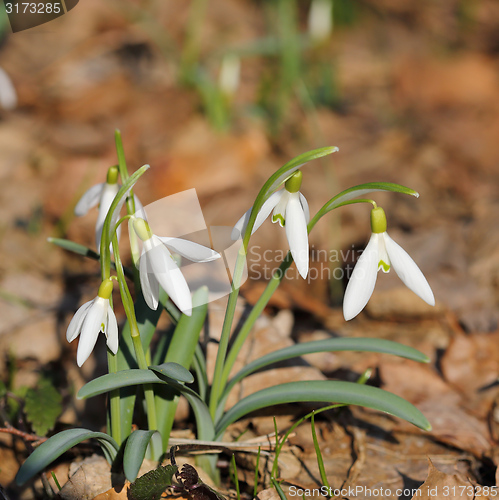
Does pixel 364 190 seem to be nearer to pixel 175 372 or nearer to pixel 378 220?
pixel 378 220

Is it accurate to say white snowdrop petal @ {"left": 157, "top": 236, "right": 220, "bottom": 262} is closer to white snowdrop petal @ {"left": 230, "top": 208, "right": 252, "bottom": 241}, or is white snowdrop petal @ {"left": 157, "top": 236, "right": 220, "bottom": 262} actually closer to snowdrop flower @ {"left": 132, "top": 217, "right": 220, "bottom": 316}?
snowdrop flower @ {"left": 132, "top": 217, "right": 220, "bottom": 316}

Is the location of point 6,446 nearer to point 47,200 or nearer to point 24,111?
point 47,200

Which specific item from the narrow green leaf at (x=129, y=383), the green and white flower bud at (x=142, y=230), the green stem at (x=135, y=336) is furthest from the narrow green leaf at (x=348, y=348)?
the green and white flower bud at (x=142, y=230)

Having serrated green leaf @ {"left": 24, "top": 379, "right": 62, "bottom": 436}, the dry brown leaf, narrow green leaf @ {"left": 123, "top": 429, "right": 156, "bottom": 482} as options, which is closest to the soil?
the dry brown leaf

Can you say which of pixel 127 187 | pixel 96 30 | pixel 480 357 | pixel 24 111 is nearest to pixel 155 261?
pixel 127 187

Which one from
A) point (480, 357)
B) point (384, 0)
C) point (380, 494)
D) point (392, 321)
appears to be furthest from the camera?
point (384, 0)

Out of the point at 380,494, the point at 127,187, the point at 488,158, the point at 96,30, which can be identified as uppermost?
the point at 127,187

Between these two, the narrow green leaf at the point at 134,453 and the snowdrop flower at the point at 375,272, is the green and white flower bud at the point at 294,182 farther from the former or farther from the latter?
the narrow green leaf at the point at 134,453
